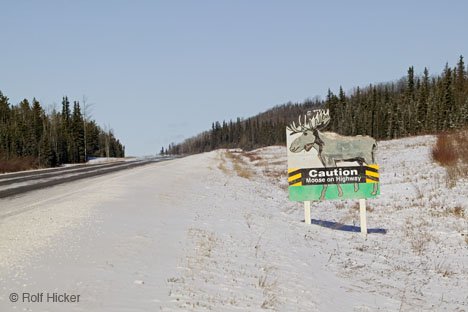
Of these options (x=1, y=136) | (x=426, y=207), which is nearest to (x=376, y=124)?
(x=1, y=136)

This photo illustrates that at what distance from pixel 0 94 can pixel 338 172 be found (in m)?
88.9

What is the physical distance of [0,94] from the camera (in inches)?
3378

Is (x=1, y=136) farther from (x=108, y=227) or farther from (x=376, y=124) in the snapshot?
(x=376, y=124)

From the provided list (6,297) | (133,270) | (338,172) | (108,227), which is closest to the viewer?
(6,297)

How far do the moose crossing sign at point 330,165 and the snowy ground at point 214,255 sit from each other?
52.8 inches

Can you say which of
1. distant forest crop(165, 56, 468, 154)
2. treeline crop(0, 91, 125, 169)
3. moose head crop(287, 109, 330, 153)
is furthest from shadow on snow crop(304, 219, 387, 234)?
distant forest crop(165, 56, 468, 154)

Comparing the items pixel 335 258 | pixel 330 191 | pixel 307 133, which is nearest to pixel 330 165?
pixel 330 191

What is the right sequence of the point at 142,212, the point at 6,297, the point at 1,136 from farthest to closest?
the point at 1,136, the point at 142,212, the point at 6,297

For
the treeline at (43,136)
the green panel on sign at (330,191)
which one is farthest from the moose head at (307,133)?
the treeline at (43,136)

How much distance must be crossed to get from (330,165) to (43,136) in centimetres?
5920

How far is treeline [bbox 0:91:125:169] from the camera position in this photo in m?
60.8

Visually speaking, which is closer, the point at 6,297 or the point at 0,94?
the point at 6,297

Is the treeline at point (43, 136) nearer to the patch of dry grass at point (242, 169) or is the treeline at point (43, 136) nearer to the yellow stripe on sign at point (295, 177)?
the patch of dry grass at point (242, 169)

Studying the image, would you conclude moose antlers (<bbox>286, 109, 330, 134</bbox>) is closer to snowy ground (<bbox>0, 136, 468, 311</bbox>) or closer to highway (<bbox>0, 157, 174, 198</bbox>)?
snowy ground (<bbox>0, 136, 468, 311</bbox>)
